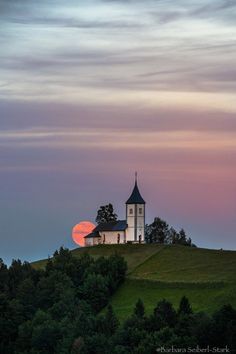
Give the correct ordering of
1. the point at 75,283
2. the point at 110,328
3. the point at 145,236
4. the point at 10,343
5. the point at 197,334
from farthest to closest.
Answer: the point at 145,236 < the point at 75,283 < the point at 10,343 < the point at 110,328 < the point at 197,334

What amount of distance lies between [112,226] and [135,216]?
14.5 feet

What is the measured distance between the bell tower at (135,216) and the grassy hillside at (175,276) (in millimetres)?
14936

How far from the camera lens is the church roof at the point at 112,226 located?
192m

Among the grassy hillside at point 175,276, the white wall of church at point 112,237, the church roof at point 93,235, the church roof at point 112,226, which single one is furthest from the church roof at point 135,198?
the grassy hillside at point 175,276

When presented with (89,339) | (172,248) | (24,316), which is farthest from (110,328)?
(172,248)

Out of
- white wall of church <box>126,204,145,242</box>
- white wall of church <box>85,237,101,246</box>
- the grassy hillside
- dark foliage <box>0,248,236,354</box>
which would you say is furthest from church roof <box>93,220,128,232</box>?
dark foliage <box>0,248,236,354</box>

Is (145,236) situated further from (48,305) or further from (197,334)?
(197,334)

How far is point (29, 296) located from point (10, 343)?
1807 cm

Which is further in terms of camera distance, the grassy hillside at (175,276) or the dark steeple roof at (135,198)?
the dark steeple roof at (135,198)

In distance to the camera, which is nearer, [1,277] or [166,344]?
[166,344]

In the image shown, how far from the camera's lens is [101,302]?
14038cm

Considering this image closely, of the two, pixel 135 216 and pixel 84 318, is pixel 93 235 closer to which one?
pixel 135 216

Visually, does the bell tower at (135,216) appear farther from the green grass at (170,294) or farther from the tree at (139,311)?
the tree at (139,311)

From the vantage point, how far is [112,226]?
19312 centimetres
